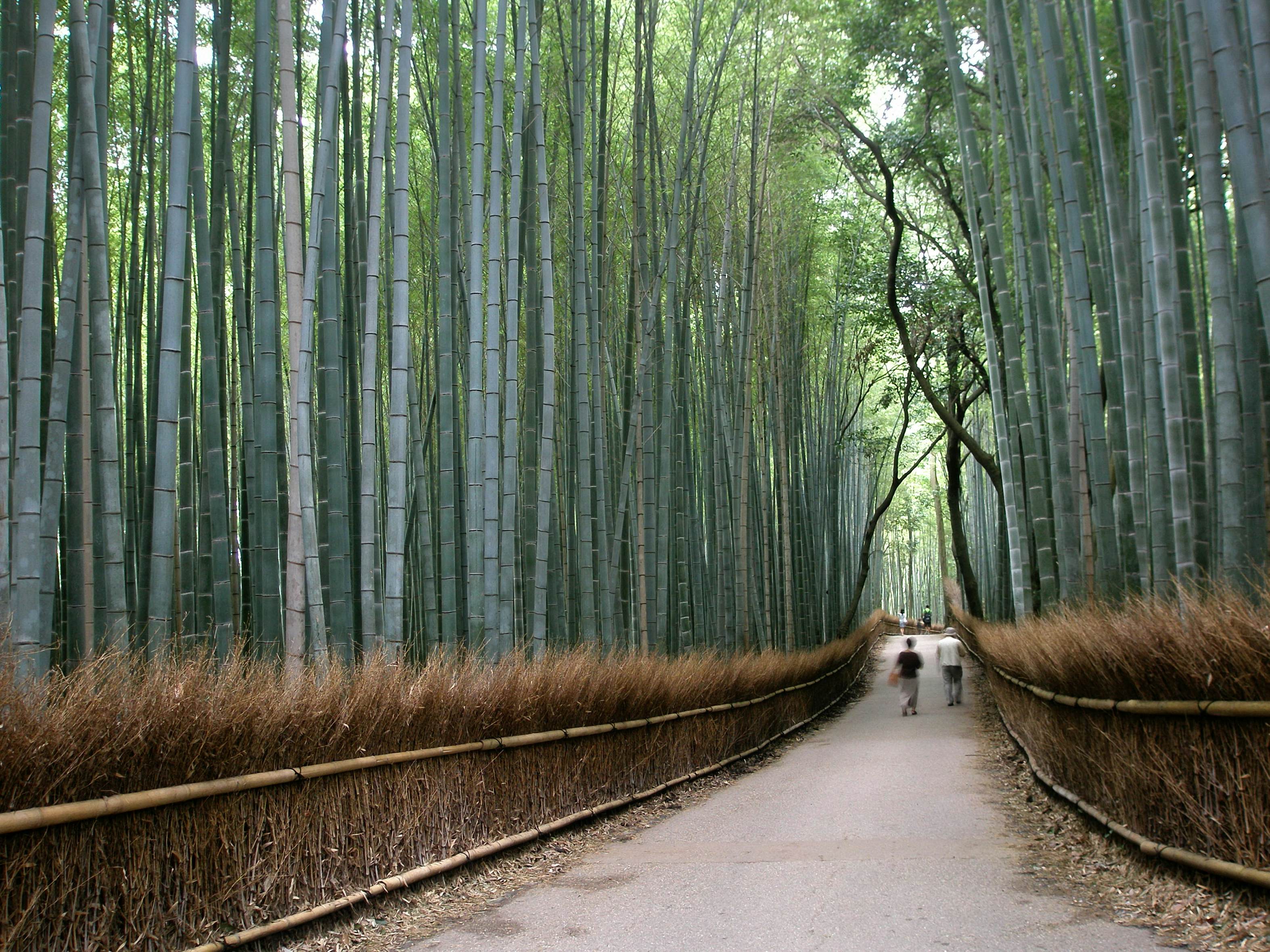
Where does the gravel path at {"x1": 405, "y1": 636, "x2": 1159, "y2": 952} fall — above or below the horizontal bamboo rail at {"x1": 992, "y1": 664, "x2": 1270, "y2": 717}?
below

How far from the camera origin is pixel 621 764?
5492mm

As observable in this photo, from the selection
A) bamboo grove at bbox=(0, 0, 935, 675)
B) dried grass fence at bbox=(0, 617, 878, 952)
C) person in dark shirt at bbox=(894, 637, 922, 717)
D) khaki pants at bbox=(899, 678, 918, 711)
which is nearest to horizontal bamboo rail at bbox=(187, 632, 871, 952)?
dried grass fence at bbox=(0, 617, 878, 952)

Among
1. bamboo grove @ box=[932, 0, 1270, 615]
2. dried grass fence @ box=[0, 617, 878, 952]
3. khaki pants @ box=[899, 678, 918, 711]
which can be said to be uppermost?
bamboo grove @ box=[932, 0, 1270, 615]

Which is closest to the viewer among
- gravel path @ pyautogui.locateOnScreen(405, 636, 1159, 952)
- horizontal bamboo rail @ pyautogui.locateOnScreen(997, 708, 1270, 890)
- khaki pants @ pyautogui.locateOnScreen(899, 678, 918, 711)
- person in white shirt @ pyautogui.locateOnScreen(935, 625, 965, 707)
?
horizontal bamboo rail @ pyautogui.locateOnScreen(997, 708, 1270, 890)

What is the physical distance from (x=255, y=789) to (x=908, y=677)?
27.3 ft

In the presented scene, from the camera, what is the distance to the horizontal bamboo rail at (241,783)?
2.20m

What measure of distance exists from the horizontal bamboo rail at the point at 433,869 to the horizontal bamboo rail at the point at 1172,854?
2026 mm

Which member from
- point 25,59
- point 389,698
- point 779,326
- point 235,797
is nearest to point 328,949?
point 235,797

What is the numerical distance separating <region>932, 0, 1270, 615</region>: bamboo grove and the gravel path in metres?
1.10

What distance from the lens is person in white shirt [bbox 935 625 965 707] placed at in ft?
35.7

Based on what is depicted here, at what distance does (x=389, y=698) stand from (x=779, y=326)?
23.3ft

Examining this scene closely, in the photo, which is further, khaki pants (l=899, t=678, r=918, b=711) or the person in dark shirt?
khaki pants (l=899, t=678, r=918, b=711)

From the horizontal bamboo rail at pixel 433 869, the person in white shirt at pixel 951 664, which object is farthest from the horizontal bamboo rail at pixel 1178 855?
the person in white shirt at pixel 951 664

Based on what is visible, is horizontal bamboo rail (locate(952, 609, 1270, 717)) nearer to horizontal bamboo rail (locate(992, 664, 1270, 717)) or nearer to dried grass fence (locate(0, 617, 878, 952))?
horizontal bamboo rail (locate(992, 664, 1270, 717))
